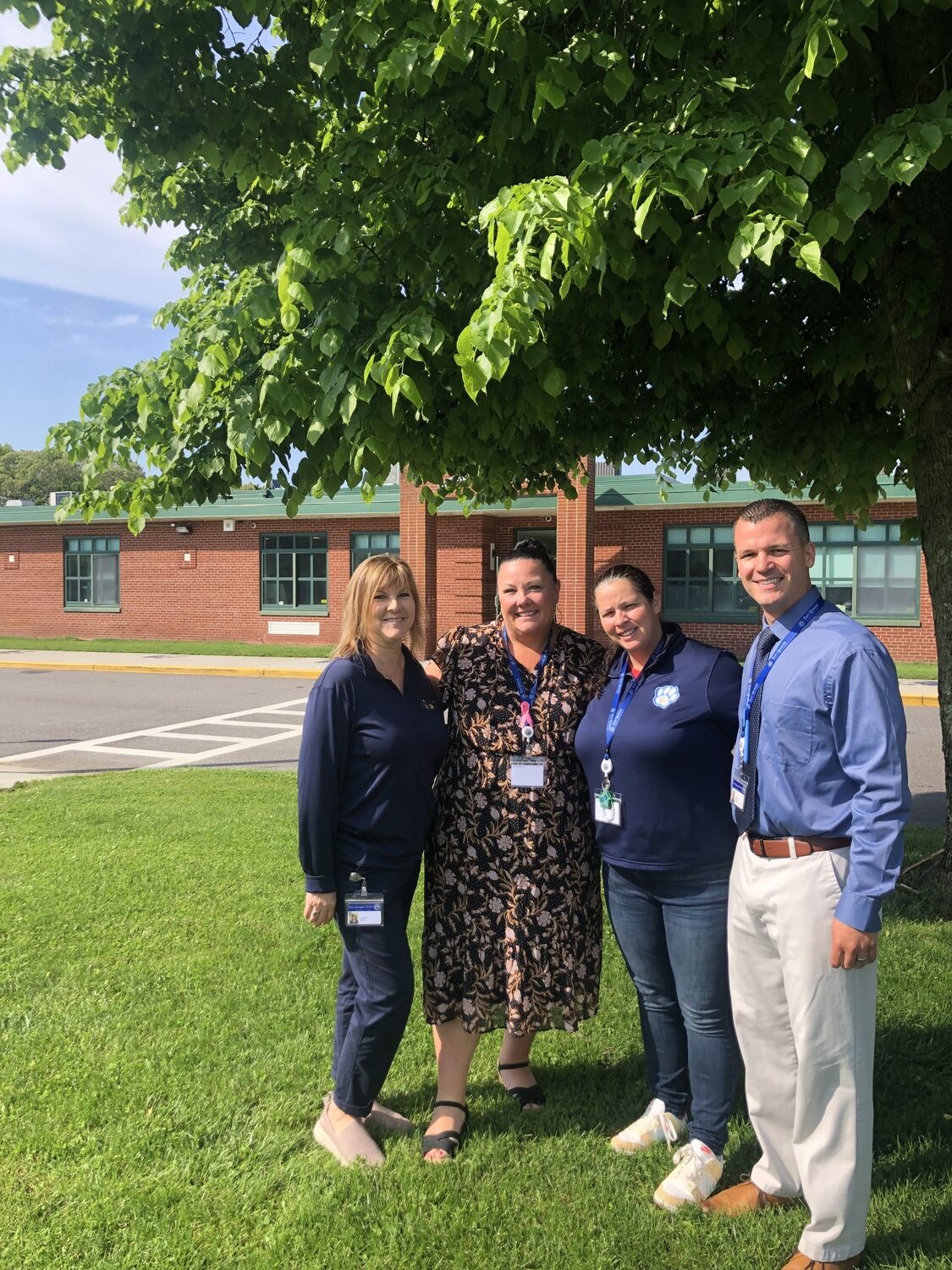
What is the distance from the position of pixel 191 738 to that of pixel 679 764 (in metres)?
9.84

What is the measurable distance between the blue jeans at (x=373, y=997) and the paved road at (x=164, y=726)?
19.4 ft

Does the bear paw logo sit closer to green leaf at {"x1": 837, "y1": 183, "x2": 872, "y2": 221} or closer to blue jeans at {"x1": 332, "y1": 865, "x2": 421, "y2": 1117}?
blue jeans at {"x1": 332, "y1": 865, "x2": 421, "y2": 1117}

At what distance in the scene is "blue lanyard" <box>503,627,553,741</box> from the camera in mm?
3125

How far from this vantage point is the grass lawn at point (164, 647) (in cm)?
2231

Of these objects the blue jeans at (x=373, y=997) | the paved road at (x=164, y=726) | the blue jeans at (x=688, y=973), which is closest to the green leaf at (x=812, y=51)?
the blue jeans at (x=688, y=973)

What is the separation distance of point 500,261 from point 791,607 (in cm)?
128

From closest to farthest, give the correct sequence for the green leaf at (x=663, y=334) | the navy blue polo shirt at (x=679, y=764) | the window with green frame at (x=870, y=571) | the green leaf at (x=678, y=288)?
the navy blue polo shirt at (x=679, y=764), the green leaf at (x=678, y=288), the green leaf at (x=663, y=334), the window with green frame at (x=870, y=571)

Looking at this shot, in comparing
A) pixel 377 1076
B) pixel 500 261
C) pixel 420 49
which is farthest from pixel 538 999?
pixel 420 49

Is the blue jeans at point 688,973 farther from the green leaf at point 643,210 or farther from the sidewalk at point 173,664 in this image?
the sidewalk at point 173,664

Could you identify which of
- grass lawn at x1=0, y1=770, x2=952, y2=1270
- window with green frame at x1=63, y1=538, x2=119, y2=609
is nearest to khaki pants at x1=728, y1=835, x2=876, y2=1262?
grass lawn at x1=0, y1=770, x2=952, y2=1270

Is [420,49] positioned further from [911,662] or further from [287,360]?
[911,662]

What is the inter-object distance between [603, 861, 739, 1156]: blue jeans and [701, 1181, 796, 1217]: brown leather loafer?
12 centimetres

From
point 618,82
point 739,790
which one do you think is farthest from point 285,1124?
point 618,82

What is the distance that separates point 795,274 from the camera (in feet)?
17.2
